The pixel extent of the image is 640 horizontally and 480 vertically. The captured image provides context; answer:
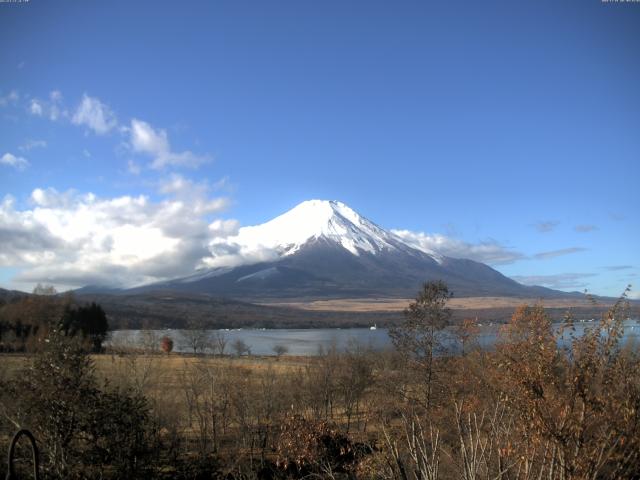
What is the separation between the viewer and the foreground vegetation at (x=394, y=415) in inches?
246

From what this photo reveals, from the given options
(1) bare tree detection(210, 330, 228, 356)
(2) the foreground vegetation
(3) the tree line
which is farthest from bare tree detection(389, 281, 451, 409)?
(3) the tree line

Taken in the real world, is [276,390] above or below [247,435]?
above

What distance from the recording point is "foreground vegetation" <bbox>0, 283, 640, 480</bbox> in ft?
20.5

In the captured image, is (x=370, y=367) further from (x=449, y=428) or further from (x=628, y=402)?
(x=628, y=402)

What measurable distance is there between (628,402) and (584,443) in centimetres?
74

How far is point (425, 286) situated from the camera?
84.7 feet

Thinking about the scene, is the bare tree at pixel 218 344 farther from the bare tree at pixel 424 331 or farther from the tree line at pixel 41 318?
the bare tree at pixel 424 331

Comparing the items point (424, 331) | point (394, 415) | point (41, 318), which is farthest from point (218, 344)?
point (424, 331)

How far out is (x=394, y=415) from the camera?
3158 cm

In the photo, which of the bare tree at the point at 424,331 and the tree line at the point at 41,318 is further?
the tree line at the point at 41,318

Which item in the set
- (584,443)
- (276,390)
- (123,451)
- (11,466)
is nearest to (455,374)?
(276,390)

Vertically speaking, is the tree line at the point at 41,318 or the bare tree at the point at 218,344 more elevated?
the tree line at the point at 41,318

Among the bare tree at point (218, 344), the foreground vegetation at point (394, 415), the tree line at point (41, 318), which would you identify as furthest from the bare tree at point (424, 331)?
the tree line at point (41, 318)

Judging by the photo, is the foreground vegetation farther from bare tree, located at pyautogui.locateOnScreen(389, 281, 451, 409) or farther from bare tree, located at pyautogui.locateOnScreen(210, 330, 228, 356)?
bare tree, located at pyautogui.locateOnScreen(210, 330, 228, 356)
